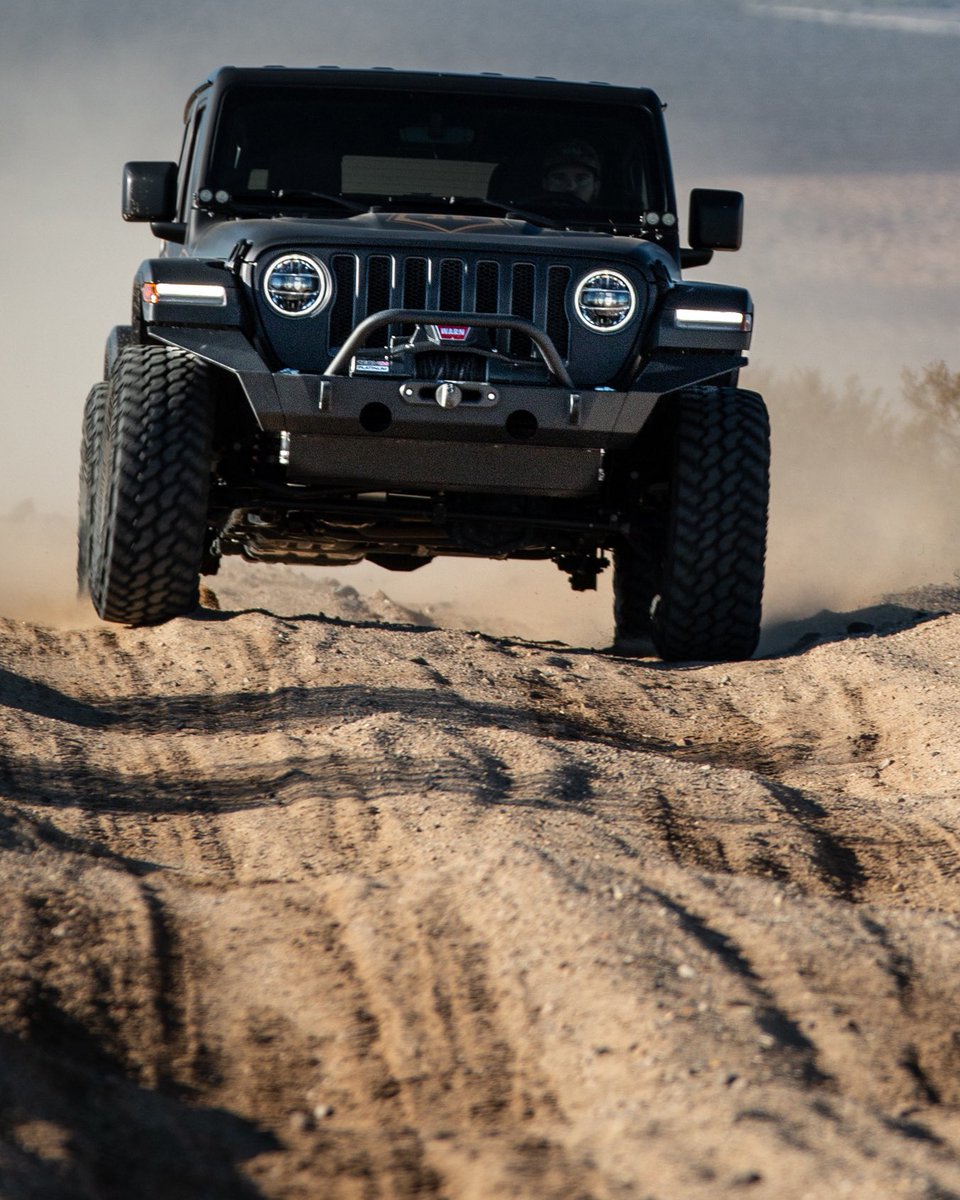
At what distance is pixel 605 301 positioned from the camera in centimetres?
648

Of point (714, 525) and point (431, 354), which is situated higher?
point (431, 354)

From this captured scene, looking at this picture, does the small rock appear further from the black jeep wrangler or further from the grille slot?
the grille slot

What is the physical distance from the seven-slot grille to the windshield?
2.54 feet

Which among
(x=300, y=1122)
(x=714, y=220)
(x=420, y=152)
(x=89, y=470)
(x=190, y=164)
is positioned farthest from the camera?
(x=89, y=470)

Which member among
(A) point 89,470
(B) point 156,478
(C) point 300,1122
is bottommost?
(C) point 300,1122

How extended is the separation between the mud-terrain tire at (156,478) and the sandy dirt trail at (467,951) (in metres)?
0.96

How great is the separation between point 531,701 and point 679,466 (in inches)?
51.2

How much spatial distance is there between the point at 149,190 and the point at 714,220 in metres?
2.37

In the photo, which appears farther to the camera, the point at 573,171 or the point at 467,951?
the point at 573,171

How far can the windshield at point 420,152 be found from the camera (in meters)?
7.20

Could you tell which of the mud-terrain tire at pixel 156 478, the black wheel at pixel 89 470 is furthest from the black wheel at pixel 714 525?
the black wheel at pixel 89 470

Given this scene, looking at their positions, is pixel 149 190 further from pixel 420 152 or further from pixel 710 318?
pixel 710 318

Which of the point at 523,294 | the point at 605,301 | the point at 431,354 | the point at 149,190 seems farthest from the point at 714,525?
the point at 149,190

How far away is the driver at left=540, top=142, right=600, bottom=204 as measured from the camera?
7328 millimetres
